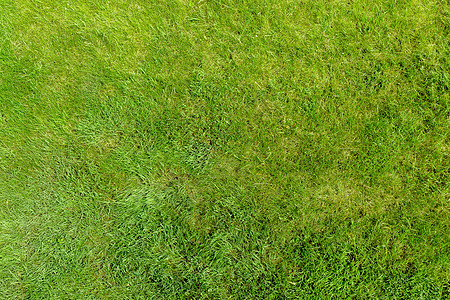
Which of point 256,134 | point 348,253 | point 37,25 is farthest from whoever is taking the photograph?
point 37,25

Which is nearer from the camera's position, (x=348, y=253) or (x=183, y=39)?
(x=348, y=253)

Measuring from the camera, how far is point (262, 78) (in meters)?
2.90

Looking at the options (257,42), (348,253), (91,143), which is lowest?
(348,253)

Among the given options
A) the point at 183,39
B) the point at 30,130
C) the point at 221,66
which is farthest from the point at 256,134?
the point at 30,130

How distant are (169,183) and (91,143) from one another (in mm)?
798

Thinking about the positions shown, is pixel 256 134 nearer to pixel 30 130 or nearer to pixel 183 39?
pixel 183 39

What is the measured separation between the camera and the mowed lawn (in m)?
2.69

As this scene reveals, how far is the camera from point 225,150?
9.32 ft

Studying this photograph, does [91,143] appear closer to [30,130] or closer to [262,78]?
[30,130]

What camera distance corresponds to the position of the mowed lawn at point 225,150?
2688mm

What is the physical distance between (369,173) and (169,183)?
1.72 metres

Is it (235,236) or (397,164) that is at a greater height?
(397,164)

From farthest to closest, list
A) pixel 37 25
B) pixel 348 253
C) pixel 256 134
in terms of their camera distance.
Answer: pixel 37 25
pixel 256 134
pixel 348 253

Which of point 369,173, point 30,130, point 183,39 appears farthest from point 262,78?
point 30,130
